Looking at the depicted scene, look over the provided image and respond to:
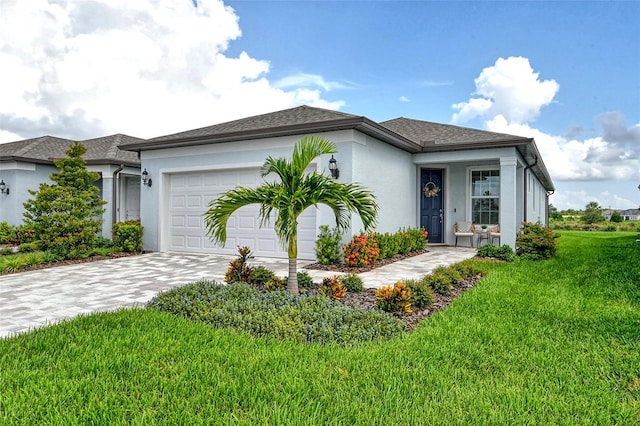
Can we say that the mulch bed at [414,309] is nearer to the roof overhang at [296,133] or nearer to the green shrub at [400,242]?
the green shrub at [400,242]

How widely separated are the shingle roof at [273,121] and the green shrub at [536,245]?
17.1 feet

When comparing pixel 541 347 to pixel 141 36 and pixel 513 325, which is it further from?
pixel 141 36

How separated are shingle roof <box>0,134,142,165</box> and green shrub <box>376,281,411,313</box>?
1116 cm

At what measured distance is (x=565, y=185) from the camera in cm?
2434

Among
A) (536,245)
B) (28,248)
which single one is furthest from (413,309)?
(28,248)

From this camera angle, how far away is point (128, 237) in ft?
34.3

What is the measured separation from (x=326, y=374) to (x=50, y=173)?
15.4 meters

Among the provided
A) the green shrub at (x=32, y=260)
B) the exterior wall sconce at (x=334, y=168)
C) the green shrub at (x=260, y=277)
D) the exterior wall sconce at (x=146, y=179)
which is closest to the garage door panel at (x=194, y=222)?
the exterior wall sconce at (x=146, y=179)

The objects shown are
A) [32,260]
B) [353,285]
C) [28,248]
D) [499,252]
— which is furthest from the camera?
[28,248]

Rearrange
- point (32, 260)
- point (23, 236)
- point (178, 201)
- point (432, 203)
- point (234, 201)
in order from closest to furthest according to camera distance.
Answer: point (234, 201) → point (32, 260) → point (178, 201) → point (432, 203) → point (23, 236)

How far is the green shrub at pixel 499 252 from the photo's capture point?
893cm

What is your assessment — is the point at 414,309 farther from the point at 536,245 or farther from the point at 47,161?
the point at 47,161

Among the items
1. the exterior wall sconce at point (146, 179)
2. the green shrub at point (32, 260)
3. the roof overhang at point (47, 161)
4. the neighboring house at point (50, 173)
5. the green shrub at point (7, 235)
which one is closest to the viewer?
the green shrub at point (32, 260)

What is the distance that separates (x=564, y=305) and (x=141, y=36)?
10562 mm
